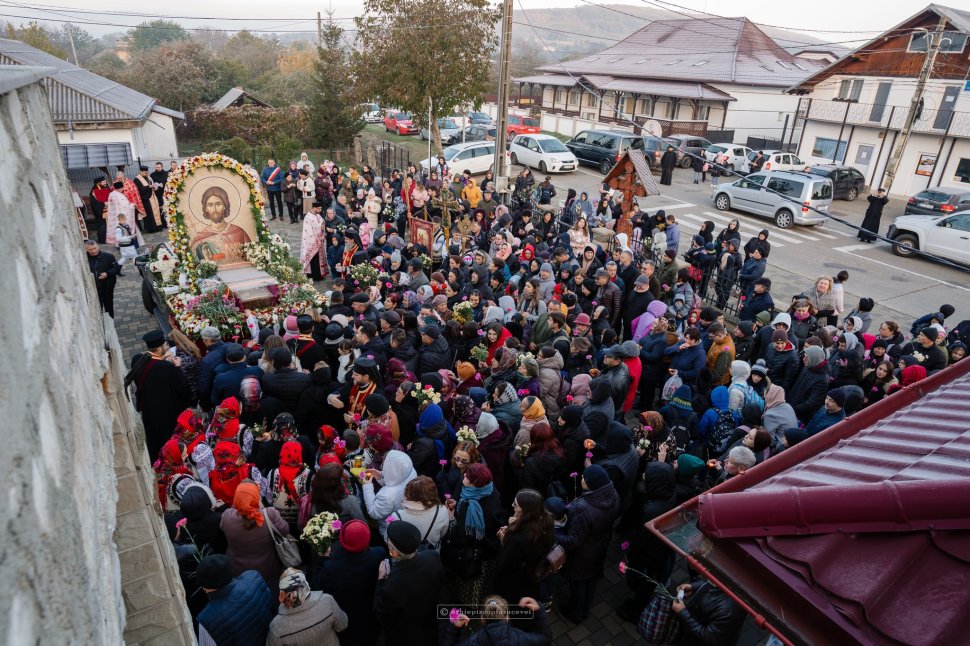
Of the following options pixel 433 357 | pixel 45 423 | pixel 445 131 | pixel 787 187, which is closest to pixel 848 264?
pixel 787 187

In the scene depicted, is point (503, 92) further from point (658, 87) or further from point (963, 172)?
point (658, 87)

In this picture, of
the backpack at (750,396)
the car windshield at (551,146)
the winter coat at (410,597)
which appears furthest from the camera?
the car windshield at (551,146)

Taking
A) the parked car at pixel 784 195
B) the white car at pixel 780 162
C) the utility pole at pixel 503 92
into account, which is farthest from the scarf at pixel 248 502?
the white car at pixel 780 162

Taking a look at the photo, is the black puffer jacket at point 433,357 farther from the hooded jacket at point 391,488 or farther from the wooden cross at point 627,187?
the wooden cross at point 627,187

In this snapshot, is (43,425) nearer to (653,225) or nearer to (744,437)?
(744,437)

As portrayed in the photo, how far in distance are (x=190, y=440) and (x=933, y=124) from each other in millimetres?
30525

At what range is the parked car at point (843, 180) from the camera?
2323 cm

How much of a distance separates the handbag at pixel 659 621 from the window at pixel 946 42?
2860 cm

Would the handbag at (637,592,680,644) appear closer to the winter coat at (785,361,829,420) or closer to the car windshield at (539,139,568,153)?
the winter coat at (785,361,829,420)

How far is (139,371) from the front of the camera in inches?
236

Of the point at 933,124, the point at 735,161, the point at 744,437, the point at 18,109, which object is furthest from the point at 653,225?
the point at 933,124

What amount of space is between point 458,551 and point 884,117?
3054 centimetres

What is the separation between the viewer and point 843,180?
23.7m

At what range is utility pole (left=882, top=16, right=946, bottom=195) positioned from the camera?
69.7 feet
